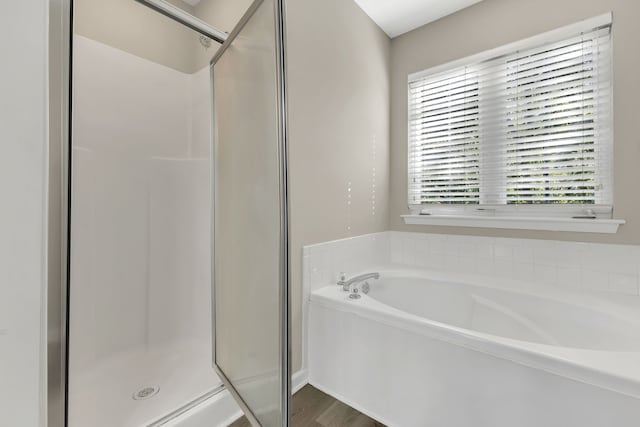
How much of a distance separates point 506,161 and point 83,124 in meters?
2.59

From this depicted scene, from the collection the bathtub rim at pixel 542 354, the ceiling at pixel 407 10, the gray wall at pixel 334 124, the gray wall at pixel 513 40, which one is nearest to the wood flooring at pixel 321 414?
the gray wall at pixel 334 124

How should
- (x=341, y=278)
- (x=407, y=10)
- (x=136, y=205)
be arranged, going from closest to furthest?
(x=136, y=205) < (x=341, y=278) < (x=407, y=10)

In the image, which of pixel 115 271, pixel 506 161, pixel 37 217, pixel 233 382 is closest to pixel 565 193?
pixel 506 161

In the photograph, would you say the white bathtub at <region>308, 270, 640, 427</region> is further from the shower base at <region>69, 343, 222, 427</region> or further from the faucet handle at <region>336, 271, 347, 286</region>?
the shower base at <region>69, 343, 222, 427</region>

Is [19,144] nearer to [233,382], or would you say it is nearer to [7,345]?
[7,345]

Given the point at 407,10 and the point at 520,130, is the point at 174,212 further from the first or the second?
the point at 520,130

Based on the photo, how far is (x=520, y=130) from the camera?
6.25 ft

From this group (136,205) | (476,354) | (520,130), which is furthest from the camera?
(520,130)

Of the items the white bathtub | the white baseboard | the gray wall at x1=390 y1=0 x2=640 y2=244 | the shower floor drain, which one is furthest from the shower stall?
the gray wall at x1=390 y1=0 x2=640 y2=244

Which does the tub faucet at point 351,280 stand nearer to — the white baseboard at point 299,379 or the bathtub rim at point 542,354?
the bathtub rim at point 542,354

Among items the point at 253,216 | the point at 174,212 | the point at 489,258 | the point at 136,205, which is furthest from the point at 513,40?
the point at 136,205

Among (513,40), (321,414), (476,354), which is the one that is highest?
(513,40)

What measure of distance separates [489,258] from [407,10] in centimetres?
195

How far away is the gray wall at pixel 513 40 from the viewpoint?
5.21 feet
